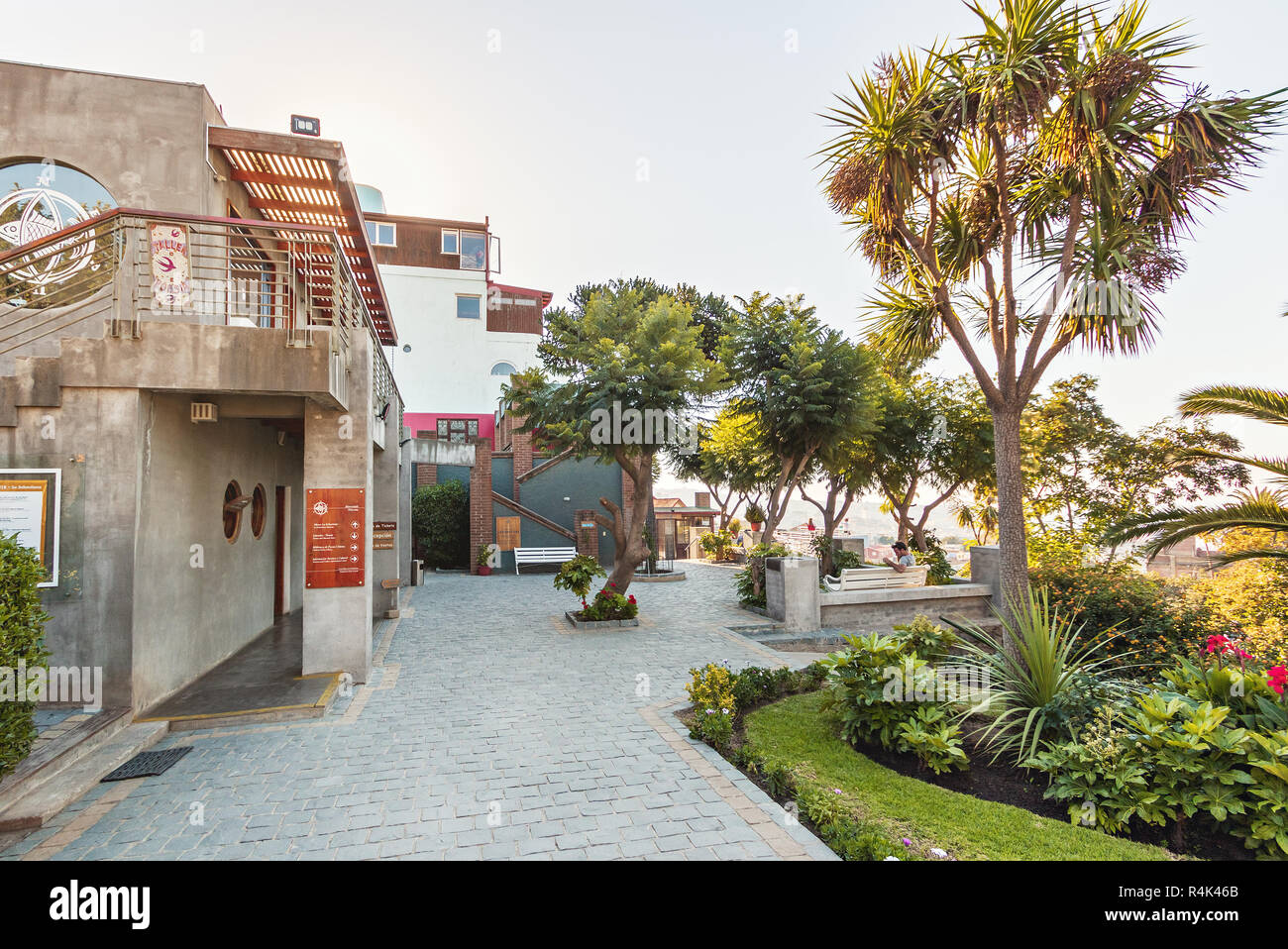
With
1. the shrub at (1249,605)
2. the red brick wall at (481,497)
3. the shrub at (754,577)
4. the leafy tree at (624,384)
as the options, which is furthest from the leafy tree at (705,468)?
the shrub at (1249,605)

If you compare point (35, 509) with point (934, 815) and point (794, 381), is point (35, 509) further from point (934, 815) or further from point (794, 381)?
point (794, 381)

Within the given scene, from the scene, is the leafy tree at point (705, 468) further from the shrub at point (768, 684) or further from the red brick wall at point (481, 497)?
the red brick wall at point (481, 497)

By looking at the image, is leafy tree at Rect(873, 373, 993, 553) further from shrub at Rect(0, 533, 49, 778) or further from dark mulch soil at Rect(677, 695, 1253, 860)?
shrub at Rect(0, 533, 49, 778)

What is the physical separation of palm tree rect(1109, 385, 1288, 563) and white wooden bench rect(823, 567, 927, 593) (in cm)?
466

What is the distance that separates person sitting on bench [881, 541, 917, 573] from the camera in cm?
1187

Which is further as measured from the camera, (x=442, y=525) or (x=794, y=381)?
(x=442, y=525)

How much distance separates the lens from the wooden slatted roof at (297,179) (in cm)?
770

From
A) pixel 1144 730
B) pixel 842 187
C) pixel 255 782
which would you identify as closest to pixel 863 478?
pixel 842 187

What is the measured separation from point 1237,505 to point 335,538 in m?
10.1

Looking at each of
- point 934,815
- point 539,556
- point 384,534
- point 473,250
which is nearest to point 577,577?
point 384,534

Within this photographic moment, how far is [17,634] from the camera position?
395cm

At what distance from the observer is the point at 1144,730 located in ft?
13.2
